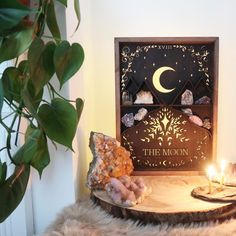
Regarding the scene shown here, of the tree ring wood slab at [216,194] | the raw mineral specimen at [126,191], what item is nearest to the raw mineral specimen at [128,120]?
the raw mineral specimen at [126,191]

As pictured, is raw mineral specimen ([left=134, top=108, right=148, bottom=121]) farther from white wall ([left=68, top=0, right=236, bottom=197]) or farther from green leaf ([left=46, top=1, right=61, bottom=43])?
green leaf ([left=46, top=1, right=61, bottom=43])

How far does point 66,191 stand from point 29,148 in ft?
1.64

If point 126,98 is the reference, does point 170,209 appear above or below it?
below

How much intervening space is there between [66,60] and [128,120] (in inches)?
35.9

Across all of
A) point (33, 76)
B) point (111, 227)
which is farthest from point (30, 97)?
point (111, 227)

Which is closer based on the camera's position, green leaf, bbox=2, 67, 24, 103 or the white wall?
green leaf, bbox=2, 67, 24, 103

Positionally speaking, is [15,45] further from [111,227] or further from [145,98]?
[145,98]

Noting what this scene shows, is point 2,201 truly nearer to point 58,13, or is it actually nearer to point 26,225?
point 26,225

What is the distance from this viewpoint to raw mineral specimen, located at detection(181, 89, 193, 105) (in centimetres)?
155

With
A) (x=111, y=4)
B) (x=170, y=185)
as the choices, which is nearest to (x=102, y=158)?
(x=170, y=185)

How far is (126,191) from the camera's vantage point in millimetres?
1156

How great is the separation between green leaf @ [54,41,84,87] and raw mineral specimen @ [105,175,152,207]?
624 mm

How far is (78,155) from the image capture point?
4.28 feet

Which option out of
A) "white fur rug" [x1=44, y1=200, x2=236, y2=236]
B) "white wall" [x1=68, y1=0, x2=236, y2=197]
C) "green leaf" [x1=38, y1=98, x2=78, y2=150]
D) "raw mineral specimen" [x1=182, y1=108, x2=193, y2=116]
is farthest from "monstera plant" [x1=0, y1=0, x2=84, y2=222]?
"raw mineral specimen" [x1=182, y1=108, x2=193, y2=116]
